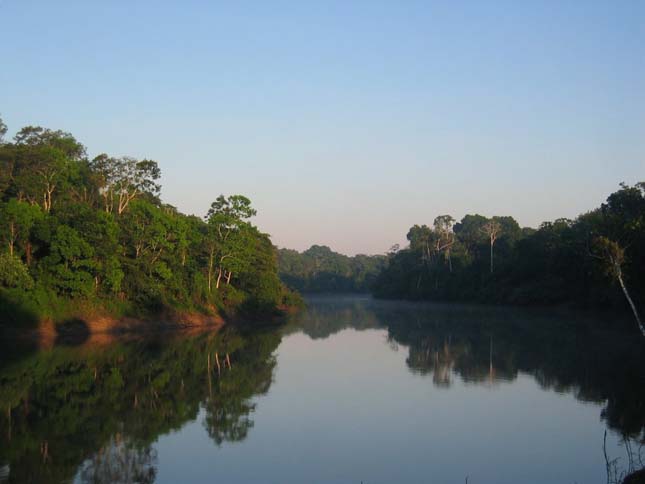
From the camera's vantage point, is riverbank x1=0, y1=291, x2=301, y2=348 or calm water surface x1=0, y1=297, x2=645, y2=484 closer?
calm water surface x1=0, y1=297, x2=645, y2=484

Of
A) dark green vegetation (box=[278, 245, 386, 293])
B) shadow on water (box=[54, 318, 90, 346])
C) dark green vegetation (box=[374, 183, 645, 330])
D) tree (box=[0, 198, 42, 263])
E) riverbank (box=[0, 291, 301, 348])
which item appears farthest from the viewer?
dark green vegetation (box=[278, 245, 386, 293])

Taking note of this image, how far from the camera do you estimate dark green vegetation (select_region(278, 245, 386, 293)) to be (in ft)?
452

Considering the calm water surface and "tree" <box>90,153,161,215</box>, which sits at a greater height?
"tree" <box>90,153,161,215</box>

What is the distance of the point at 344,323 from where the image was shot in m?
58.5

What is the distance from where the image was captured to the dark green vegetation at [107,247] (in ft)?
123

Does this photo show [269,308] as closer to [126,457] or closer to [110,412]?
[110,412]

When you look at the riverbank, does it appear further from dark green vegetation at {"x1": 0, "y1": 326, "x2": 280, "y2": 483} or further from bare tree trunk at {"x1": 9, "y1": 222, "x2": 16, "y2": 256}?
bare tree trunk at {"x1": 9, "y1": 222, "x2": 16, "y2": 256}

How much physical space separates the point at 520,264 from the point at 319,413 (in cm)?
6834

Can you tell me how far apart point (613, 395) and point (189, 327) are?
1250 inches

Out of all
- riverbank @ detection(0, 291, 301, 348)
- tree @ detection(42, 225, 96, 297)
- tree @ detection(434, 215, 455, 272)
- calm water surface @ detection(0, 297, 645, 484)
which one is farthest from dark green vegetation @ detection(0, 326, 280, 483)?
tree @ detection(434, 215, 455, 272)

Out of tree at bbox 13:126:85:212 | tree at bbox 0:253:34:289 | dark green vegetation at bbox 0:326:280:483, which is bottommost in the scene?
dark green vegetation at bbox 0:326:280:483

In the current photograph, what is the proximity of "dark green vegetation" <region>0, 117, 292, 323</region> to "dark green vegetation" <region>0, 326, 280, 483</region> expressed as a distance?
5700mm

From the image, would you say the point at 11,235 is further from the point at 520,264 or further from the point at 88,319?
the point at 520,264

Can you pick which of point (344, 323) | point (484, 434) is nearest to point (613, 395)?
point (484, 434)
